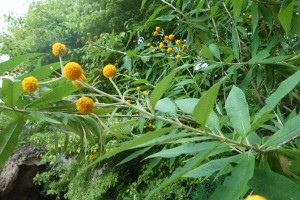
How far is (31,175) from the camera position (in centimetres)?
748

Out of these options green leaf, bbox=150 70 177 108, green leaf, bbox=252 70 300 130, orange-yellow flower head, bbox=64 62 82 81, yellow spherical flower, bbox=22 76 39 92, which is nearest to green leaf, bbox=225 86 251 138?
green leaf, bbox=252 70 300 130

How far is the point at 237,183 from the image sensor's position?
0.55 m

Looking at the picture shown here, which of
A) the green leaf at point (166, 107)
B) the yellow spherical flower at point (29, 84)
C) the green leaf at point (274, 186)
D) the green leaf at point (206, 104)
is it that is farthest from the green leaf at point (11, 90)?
the green leaf at point (274, 186)

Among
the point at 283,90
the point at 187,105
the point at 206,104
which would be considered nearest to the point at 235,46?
the point at 187,105

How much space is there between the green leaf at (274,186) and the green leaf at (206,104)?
0.14 meters

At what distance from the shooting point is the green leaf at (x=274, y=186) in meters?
0.54

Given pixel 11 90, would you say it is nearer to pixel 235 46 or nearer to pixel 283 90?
pixel 283 90

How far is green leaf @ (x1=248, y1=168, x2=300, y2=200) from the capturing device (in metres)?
0.54

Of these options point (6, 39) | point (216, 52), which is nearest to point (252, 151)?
point (216, 52)

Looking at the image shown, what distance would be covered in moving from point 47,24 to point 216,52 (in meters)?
8.16

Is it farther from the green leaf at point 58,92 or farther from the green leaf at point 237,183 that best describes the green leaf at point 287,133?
the green leaf at point 58,92

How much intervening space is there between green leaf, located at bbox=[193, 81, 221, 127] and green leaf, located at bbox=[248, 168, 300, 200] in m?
0.14

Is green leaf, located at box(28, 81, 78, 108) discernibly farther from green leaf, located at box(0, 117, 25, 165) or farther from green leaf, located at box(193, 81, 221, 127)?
green leaf, located at box(193, 81, 221, 127)

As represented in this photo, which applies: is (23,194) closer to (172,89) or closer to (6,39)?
(6,39)
